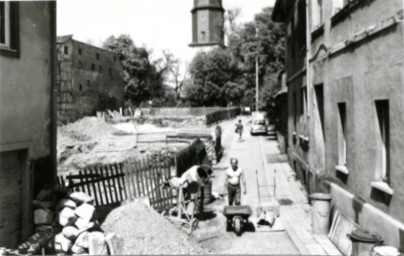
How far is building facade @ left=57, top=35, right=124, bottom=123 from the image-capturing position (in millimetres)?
46875

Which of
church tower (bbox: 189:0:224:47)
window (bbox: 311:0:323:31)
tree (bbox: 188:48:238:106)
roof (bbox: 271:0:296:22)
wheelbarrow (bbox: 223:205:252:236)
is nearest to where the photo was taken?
wheelbarrow (bbox: 223:205:252:236)

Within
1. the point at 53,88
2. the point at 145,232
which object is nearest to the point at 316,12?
the point at 53,88

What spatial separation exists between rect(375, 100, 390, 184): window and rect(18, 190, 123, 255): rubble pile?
5046 mm

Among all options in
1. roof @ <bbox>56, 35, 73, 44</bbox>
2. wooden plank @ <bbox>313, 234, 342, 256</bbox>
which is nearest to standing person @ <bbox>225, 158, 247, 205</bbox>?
wooden plank @ <bbox>313, 234, 342, 256</bbox>

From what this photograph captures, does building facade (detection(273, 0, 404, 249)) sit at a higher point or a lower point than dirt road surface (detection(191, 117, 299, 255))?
higher

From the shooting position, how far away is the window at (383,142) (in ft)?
24.0

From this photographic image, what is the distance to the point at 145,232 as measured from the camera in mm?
8695

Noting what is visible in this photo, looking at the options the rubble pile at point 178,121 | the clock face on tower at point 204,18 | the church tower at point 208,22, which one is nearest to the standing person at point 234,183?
the rubble pile at point 178,121

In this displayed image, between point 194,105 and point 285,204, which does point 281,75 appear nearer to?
point 285,204

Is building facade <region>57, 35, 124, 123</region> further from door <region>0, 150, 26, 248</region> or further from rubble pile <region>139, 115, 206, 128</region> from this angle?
door <region>0, 150, 26, 248</region>

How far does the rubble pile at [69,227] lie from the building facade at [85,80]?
1518 inches

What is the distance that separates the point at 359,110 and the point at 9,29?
6.98 meters

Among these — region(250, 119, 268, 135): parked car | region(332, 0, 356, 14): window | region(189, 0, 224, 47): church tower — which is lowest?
region(250, 119, 268, 135): parked car

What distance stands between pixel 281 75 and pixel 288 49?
5.15 meters
